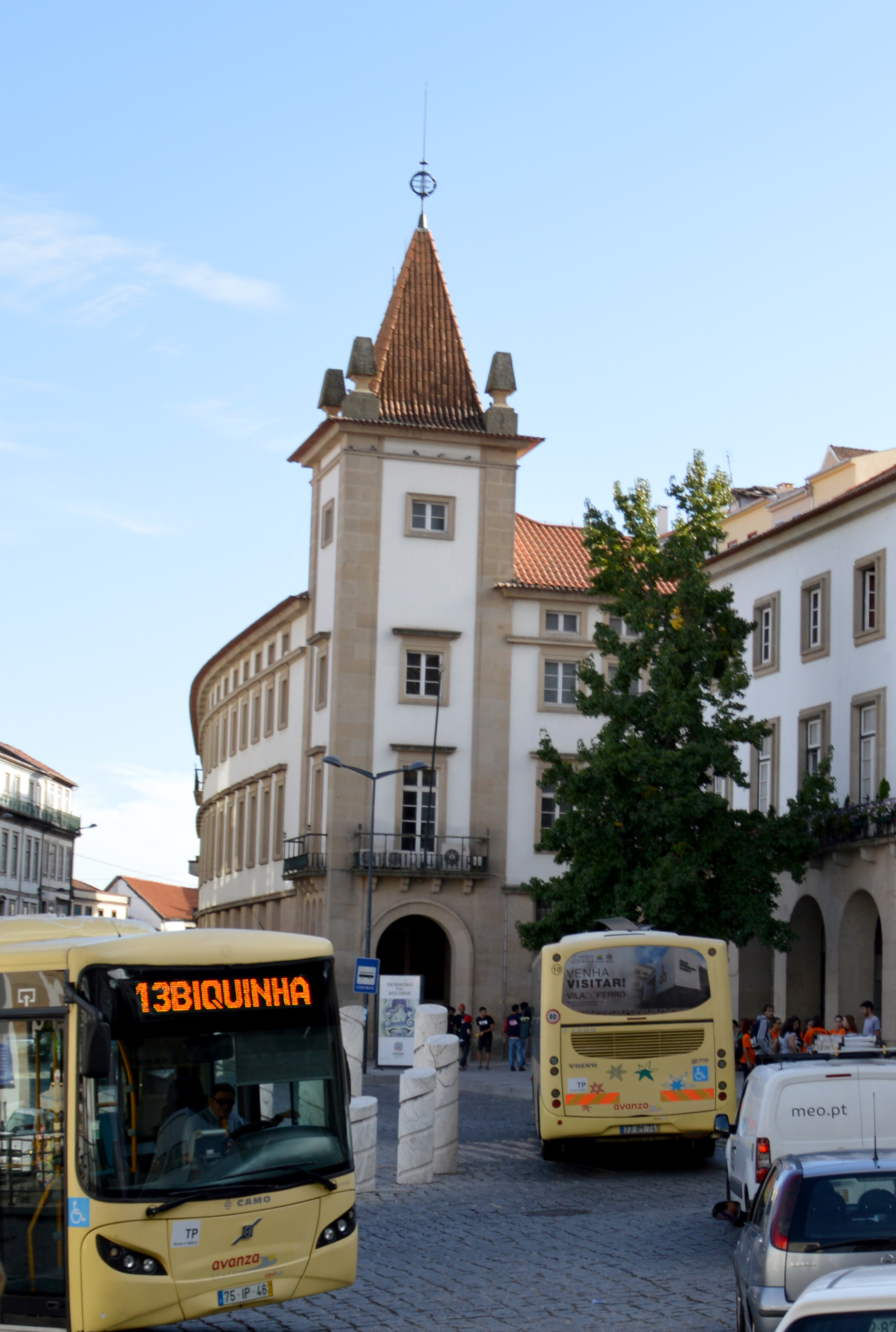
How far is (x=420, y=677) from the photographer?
5491 cm

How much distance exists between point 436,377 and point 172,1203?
158 ft

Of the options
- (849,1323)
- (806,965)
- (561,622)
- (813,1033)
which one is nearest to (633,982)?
(813,1033)

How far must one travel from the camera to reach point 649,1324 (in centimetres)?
1204

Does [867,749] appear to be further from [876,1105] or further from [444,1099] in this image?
[876,1105]

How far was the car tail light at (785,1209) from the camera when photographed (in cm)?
948

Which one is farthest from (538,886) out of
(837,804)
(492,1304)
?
(492,1304)

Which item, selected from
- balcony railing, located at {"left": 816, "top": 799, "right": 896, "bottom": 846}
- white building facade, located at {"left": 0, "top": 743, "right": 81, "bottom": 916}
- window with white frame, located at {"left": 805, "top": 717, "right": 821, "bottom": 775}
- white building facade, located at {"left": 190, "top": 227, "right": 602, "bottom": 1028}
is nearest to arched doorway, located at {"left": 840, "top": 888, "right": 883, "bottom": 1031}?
balcony railing, located at {"left": 816, "top": 799, "right": 896, "bottom": 846}

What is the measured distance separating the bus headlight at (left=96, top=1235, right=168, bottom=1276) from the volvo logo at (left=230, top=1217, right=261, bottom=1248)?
1.53ft

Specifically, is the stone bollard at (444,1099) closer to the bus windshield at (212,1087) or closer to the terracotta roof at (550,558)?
the bus windshield at (212,1087)

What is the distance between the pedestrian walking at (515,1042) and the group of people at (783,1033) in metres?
9.80

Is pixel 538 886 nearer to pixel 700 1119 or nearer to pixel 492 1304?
pixel 700 1119

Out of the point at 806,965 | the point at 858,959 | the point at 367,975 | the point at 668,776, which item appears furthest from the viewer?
the point at 806,965

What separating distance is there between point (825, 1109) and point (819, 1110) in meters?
0.05

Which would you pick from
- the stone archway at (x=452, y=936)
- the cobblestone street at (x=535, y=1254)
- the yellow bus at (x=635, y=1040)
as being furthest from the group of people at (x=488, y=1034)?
the yellow bus at (x=635, y=1040)
